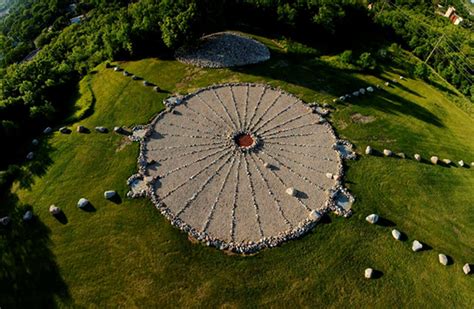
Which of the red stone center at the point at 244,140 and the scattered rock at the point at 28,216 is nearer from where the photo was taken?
the scattered rock at the point at 28,216

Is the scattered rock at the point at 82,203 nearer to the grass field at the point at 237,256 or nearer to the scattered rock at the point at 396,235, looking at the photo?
the grass field at the point at 237,256

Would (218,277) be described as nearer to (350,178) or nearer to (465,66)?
(350,178)

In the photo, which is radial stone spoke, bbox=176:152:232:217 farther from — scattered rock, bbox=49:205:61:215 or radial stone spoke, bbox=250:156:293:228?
scattered rock, bbox=49:205:61:215

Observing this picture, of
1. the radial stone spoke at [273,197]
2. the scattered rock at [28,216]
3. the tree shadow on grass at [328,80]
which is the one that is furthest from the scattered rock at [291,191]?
the scattered rock at [28,216]

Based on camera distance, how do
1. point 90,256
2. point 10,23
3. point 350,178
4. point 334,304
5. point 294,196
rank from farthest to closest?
point 10,23
point 350,178
point 294,196
point 90,256
point 334,304

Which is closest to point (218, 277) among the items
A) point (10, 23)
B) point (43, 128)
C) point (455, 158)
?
point (43, 128)

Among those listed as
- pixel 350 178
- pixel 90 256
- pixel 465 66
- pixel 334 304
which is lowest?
pixel 90 256
